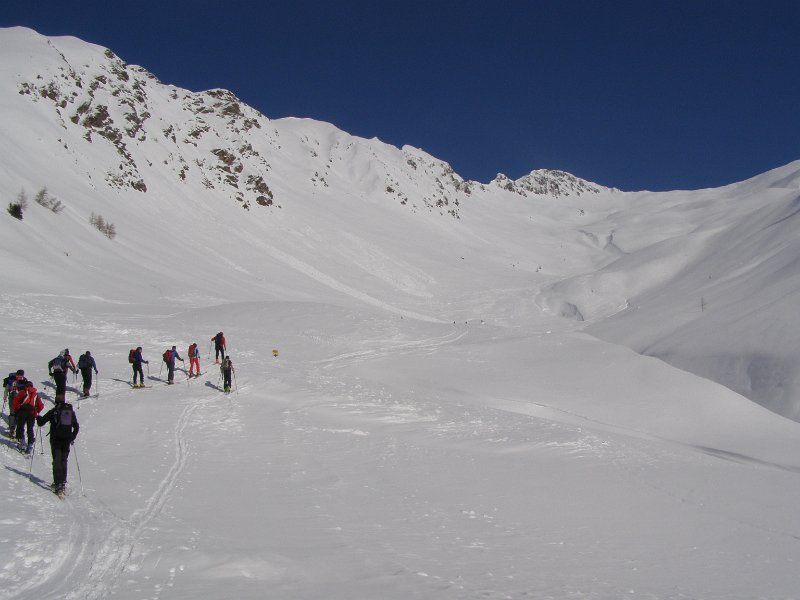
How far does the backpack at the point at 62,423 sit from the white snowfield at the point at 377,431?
0.78 metres

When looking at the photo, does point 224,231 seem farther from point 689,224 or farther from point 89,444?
point 689,224

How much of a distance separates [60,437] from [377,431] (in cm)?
784

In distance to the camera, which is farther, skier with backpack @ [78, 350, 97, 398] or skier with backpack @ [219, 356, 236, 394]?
skier with backpack @ [219, 356, 236, 394]

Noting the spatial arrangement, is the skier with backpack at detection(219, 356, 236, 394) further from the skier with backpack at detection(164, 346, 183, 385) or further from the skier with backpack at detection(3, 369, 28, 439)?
the skier with backpack at detection(3, 369, 28, 439)

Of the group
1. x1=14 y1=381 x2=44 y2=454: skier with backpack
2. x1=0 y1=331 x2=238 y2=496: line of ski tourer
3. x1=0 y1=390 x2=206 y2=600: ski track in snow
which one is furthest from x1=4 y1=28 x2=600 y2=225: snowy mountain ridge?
x1=0 y1=390 x2=206 y2=600: ski track in snow

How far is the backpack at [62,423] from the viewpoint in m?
8.67

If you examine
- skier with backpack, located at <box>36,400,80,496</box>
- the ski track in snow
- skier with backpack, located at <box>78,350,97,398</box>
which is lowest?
the ski track in snow

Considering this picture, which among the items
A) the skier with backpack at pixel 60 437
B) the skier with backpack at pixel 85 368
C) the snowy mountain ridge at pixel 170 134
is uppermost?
the snowy mountain ridge at pixel 170 134

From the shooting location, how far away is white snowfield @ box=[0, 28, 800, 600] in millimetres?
6652

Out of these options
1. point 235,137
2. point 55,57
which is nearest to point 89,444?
point 55,57

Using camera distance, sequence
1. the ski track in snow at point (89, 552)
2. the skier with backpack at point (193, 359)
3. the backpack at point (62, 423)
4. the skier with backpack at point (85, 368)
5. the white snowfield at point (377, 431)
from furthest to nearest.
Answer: the skier with backpack at point (193, 359)
the skier with backpack at point (85, 368)
the backpack at point (62, 423)
the white snowfield at point (377, 431)
the ski track in snow at point (89, 552)

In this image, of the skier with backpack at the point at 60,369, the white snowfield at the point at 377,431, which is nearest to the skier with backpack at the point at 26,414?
the white snowfield at the point at 377,431

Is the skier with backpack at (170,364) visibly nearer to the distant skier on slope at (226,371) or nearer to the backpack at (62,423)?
the distant skier on slope at (226,371)

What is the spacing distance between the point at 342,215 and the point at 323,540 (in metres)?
95.8
